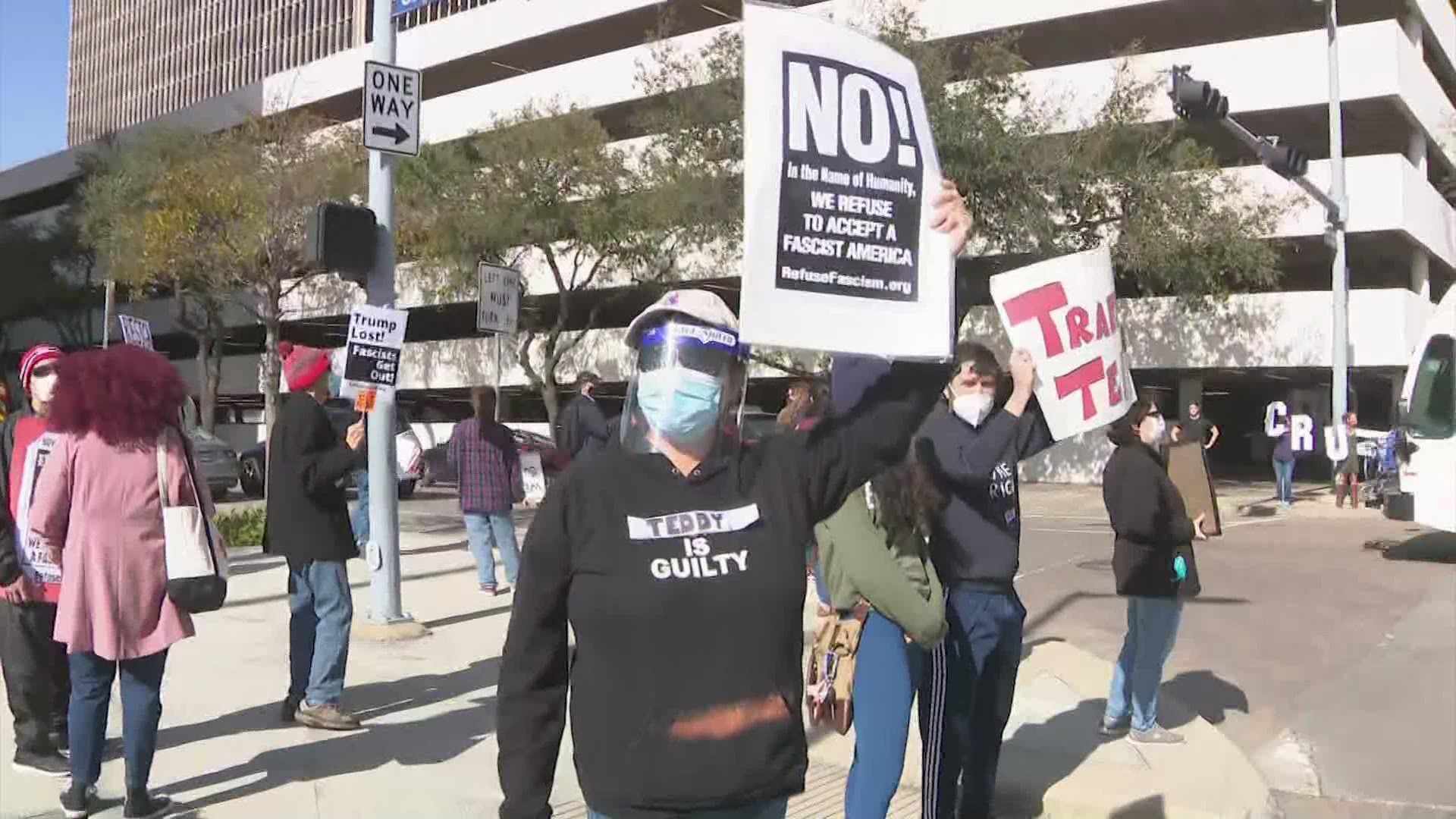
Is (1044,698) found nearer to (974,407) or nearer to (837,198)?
(974,407)

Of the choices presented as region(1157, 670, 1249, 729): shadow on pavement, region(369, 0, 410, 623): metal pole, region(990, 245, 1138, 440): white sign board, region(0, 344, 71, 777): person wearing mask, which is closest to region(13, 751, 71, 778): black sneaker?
region(0, 344, 71, 777): person wearing mask

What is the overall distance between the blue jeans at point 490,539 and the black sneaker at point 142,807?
5.64 meters

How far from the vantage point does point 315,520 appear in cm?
→ 587

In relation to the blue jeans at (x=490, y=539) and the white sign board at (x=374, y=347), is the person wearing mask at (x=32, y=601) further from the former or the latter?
the blue jeans at (x=490, y=539)

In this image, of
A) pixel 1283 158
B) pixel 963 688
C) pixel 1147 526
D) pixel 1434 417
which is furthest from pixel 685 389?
pixel 1283 158

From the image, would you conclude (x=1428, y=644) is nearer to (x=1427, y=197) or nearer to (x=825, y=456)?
(x=825, y=456)

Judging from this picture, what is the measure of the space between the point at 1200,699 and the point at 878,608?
168 inches

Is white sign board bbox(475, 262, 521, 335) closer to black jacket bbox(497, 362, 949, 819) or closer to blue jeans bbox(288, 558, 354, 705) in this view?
blue jeans bbox(288, 558, 354, 705)

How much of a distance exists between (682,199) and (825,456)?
2255 cm

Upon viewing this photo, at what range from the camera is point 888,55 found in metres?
2.84

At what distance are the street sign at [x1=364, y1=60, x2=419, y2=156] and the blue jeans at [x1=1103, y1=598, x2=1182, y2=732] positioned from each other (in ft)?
19.2

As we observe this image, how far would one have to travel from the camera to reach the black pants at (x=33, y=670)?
17.3 ft

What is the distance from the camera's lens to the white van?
11453 mm

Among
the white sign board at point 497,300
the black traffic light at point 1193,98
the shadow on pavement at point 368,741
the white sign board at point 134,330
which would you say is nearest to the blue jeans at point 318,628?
the shadow on pavement at point 368,741
